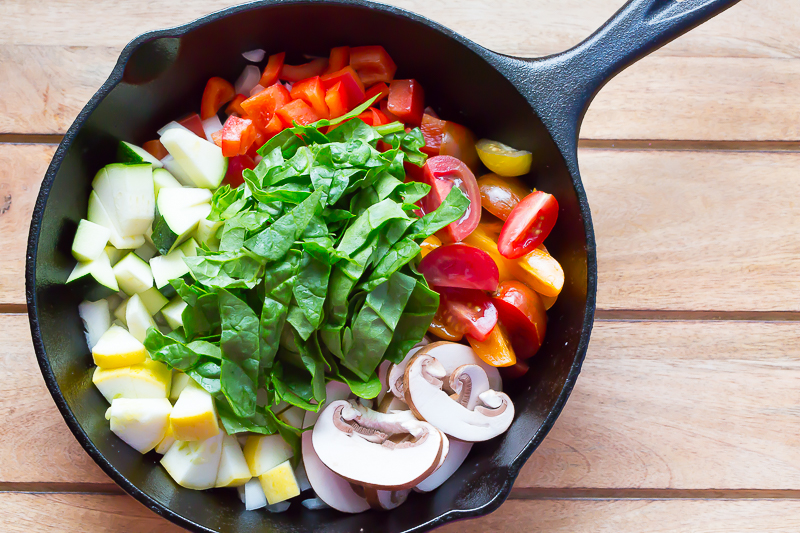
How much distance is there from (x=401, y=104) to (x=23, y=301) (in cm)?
116

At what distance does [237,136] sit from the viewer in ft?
4.50

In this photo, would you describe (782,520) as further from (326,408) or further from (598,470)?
(326,408)

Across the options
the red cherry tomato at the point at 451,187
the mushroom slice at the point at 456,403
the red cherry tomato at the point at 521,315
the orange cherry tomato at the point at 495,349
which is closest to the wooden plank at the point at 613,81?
the red cherry tomato at the point at 451,187

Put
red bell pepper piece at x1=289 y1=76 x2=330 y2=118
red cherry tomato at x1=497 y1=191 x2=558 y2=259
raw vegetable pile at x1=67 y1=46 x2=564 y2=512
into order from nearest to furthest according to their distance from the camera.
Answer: raw vegetable pile at x1=67 y1=46 x2=564 y2=512 → red cherry tomato at x1=497 y1=191 x2=558 y2=259 → red bell pepper piece at x1=289 y1=76 x2=330 y2=118

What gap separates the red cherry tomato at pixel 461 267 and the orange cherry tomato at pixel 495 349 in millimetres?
121

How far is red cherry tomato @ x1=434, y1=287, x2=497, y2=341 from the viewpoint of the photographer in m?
1.30

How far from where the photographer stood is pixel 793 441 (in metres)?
1.58

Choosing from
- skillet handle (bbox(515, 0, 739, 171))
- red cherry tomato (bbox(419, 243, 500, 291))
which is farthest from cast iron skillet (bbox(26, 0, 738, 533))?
red cherry tomato (bbox(419, 243, 500, 291))

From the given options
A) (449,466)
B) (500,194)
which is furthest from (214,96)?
(449,466)

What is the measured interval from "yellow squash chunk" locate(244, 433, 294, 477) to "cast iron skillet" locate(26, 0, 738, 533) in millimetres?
130

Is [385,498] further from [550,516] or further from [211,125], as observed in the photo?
[211,125]

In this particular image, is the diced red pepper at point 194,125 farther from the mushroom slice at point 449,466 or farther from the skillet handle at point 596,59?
the mushroom slice at point 449,466

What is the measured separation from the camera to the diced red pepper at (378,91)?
4.79ft

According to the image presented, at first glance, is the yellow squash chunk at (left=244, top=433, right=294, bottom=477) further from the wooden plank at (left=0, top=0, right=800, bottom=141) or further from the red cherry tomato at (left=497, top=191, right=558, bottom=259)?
the wooden plank at (left=0, top=0, right=800, bottom=141)
